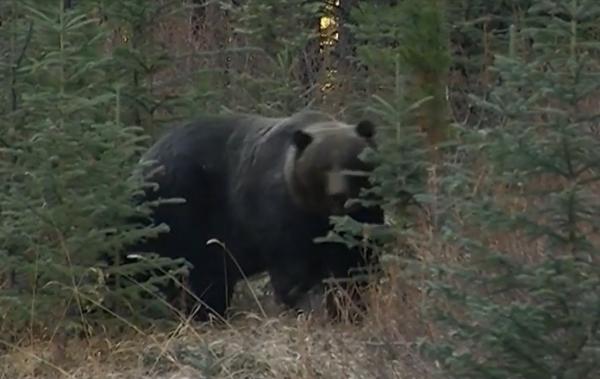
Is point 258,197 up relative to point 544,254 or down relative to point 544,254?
down

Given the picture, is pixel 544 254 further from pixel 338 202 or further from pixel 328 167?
pixel 328 167

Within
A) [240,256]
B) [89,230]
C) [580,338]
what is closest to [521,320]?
[580,338]

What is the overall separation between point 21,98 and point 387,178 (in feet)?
8.49

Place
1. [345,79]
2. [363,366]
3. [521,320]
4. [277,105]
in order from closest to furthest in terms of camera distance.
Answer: [521,320]
[363,366]
[277,105]
[345,79]

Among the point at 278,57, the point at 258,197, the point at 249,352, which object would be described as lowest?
the point at 249,352

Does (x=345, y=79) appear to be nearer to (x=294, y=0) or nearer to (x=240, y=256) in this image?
(x=294, y=0)

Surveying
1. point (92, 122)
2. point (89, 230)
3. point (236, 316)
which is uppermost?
point (92, 122)

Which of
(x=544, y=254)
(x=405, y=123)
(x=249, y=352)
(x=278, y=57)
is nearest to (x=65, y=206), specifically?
(x=249, y=352)

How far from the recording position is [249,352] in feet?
26.5

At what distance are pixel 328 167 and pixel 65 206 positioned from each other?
5.94 ft

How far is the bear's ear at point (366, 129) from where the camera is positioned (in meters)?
9.41

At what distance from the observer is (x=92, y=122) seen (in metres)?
9.20

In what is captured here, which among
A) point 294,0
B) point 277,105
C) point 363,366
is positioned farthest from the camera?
point 294,0

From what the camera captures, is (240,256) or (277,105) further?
(277,105)
